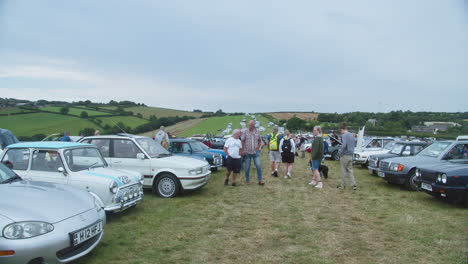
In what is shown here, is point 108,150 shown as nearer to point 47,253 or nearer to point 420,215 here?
point 47,253

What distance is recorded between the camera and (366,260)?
13.5ft

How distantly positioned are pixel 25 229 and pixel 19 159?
3.62 metres

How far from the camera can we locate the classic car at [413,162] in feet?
28.3

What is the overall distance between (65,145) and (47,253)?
336 cm

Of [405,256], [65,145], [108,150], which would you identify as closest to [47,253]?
[65,145]

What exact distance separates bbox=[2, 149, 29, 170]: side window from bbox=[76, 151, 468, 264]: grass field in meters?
2.05

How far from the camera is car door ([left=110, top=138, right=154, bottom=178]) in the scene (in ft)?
25.9

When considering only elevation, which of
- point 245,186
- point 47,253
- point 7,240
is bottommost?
point 245,186

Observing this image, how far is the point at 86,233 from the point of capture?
12.5 ft

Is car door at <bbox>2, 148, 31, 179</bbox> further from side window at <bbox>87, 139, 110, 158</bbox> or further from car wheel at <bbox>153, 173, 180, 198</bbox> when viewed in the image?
car wheel at <bbox>153, 173, 180, 198</bbox>

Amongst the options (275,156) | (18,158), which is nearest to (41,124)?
(275,156)

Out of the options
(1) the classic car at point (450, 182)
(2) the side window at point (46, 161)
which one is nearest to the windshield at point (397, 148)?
(1) the classic car at point (450, 182)

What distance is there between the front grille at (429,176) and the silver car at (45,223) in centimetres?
715

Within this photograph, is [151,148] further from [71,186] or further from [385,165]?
[385,165]
